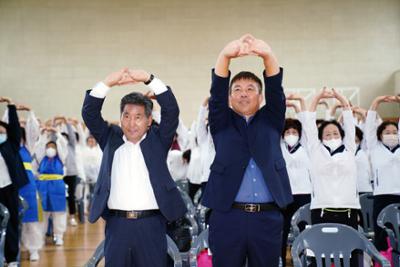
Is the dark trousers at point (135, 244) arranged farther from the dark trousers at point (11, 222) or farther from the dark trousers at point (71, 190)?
the dark trousers at point (71, 190)

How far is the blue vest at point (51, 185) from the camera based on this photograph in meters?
7.71

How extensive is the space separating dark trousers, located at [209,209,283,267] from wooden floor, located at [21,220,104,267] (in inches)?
153

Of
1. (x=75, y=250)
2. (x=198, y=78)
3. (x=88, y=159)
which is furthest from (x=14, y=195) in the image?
(x=198, y=78)

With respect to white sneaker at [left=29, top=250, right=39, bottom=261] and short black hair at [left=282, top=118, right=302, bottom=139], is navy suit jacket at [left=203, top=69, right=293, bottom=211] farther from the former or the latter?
white sneaker at [left=29, top=250, right=39, bottom=261]

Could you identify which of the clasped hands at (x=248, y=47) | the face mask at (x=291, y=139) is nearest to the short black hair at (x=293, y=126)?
the face mask at (x=291, y=139)

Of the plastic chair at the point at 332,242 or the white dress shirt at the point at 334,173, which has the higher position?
the white dress shirt at the point at 334,173

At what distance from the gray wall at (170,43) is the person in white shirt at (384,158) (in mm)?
8730

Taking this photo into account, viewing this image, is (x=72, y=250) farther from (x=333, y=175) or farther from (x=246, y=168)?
→ (x=246, y=168)

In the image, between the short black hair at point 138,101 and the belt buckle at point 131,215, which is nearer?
the belt buckle at point 131,215

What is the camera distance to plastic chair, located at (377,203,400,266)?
4.07m

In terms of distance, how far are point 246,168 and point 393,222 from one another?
1959 millimetres

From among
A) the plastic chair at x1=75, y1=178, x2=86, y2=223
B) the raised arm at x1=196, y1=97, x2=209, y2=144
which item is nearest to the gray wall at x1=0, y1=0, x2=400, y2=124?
the plastic chair at x1=75, y1=178, x2=86, y2=223

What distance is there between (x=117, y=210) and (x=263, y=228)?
2.76 feet

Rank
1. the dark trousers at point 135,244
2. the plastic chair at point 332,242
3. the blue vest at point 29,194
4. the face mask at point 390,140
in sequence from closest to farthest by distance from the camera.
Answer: the dark trousers at point 135,244
the plastic chair at point 332,242
the face mask at point 390,140
the blue vest at point 29,194
